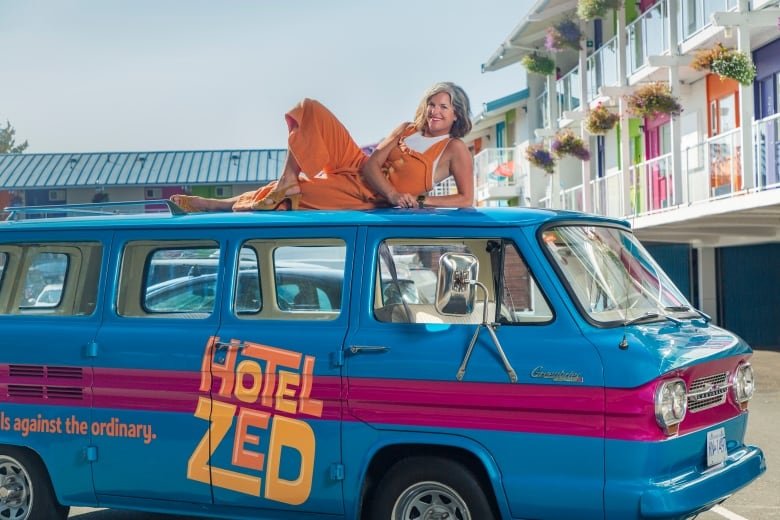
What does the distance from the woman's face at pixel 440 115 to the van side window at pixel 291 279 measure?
1222mm

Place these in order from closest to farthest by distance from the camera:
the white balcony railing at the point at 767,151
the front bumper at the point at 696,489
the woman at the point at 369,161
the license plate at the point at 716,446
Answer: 1. the front bumper at the point at 696,489
2. the license plate at the point at 716,446
3. the woman at the point at 369,161
4. the white balcony railing at the point at 767,151

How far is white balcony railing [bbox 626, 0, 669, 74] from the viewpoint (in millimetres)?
24266

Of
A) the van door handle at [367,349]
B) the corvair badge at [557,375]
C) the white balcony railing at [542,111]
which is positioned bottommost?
the corvair badge at [557,375]

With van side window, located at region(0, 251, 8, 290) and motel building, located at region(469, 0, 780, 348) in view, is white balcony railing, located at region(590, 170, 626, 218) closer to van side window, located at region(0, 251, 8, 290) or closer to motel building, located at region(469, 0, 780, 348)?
motel building, located at region(469, 0, 780, 348)

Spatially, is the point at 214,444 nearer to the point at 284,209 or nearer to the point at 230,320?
the point at 230,320

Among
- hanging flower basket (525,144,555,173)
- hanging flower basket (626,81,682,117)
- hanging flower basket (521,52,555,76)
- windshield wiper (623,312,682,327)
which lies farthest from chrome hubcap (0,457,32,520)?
hanging flower basket (521,52,555,76)

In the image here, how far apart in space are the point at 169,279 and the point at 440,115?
6.63ft

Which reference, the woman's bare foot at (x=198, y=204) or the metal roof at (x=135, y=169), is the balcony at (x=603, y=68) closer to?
the woman's bare foot at (x=198, y=204)

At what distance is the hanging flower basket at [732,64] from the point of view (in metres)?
19.2

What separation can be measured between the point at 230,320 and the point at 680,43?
18.3m

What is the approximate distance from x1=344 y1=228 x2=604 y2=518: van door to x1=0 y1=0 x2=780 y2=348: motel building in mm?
12011

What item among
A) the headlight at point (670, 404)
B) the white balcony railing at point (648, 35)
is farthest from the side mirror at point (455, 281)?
the white balcony railing at point (648, 35)

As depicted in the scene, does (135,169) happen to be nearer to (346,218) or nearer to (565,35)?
(565,35)

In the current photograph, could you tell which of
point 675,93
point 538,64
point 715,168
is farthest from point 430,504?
point 538,64
